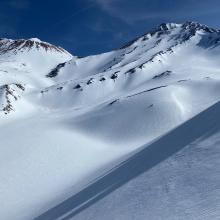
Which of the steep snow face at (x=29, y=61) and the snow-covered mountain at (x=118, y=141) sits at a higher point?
the steep snow face at (x=29, y=61)

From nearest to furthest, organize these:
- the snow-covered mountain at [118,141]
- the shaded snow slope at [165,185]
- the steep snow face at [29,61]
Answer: the shaded snow slope at [165,185] < the snow-covered mountain at [118,141] < the steep snow face at [29,61]

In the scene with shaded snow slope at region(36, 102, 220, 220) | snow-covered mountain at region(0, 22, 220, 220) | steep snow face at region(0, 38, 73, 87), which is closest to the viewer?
shaded snow slope at region(36, 102, 220, 220)

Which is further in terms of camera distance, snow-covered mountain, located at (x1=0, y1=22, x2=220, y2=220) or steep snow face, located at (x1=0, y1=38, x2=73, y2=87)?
steep snow face, located at (x1=0, y1=38, x2=73, y2=87)

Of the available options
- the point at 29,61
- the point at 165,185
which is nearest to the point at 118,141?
the point at 165,185

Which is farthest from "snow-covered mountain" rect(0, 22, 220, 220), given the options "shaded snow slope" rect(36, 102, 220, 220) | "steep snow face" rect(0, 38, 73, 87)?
"steep snow face" rect(0, 38, 73, 87)

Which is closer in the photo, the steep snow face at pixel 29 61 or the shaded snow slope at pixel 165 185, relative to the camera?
the shaded snow slope at pixel 165 185

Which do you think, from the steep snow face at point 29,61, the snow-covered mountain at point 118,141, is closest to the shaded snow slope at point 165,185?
the snow-covered mountain at point 118,141

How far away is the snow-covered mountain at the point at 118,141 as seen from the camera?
22.5 m

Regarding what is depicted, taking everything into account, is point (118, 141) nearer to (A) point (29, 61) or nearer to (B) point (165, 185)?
(B) point (165, 185)

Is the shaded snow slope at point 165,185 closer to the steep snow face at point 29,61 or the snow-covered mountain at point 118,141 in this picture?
the snow-covered mountain at point 118,141

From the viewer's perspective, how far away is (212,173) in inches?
824

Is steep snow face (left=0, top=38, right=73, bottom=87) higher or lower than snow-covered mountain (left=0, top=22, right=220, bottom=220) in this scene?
higher

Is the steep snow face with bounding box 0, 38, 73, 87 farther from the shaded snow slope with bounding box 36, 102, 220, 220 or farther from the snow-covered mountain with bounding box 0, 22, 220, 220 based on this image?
the shaded snow slope with bounding box 36, 102, 220, 220

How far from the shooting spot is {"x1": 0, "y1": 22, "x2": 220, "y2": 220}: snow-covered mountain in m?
22.5
